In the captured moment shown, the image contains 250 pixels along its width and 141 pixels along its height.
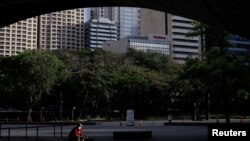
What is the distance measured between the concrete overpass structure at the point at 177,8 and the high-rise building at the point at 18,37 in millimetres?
108592

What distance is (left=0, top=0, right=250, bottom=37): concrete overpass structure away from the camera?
9234 mm

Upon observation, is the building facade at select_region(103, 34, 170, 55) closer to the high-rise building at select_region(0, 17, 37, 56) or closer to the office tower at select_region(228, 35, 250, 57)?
the high-rise building at select_region(0, 17, 37, 56)

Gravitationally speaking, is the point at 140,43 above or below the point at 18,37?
above

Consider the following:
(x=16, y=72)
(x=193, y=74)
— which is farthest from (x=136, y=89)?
(x=193, y=74)

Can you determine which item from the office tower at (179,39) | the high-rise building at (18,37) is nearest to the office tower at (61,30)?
the high-rise building at (18,37)

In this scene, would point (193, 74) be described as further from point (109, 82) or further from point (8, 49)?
point (8, 49)

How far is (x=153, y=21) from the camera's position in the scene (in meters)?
164

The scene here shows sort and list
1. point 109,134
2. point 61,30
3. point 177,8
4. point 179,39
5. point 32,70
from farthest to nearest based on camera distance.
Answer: point 179,39
point 61,30
point 32,70
point 109,134
point 177,8

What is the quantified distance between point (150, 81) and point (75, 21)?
90575 mm

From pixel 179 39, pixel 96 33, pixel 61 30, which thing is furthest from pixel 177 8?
pixel 96 33

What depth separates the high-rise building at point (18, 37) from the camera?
118750 millimetres

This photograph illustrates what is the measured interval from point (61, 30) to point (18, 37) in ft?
106

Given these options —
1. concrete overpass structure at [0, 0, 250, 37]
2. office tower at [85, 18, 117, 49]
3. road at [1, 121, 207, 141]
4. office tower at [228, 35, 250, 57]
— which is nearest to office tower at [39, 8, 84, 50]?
office tower at [85, 18, 117, 49]

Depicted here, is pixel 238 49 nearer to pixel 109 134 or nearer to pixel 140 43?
pixel 109 134
